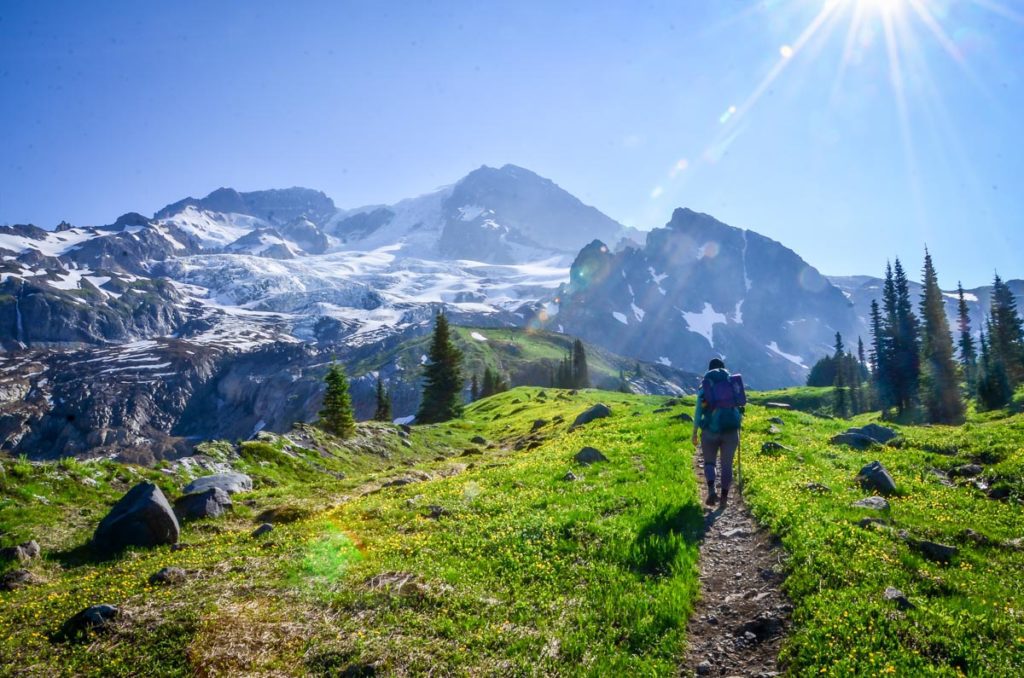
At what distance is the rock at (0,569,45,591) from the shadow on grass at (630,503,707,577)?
1628 centimetres

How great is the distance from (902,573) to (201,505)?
919 inches

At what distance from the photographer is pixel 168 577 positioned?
11.7m

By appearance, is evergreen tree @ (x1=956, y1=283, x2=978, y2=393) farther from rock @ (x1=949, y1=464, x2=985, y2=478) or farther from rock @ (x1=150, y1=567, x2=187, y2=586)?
rock @ (x1=150, y1=567, x2=187, y2=586)

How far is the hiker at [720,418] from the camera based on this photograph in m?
16.1

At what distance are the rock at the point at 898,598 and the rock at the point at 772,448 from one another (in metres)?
12.9

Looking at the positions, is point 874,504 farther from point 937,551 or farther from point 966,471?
point 966,471

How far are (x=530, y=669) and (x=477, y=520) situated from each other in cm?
681

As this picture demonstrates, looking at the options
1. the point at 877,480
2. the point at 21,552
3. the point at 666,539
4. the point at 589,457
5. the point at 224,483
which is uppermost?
the point at 877,480

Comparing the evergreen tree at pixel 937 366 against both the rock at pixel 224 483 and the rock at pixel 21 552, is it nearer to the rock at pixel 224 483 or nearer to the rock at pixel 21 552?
the rock at pixel 224 483

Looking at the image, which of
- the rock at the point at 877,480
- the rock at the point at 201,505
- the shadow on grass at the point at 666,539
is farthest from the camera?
the rock at the point at 201,505

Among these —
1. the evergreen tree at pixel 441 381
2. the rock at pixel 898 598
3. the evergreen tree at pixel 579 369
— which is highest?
the rock at pixel 898 598

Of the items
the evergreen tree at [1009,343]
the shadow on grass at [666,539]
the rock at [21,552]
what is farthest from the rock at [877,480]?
the evergreen tree at [1009,343]

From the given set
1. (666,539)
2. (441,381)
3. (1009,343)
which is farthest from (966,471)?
(1009,343)

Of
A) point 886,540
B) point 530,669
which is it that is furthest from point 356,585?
point 886,540
